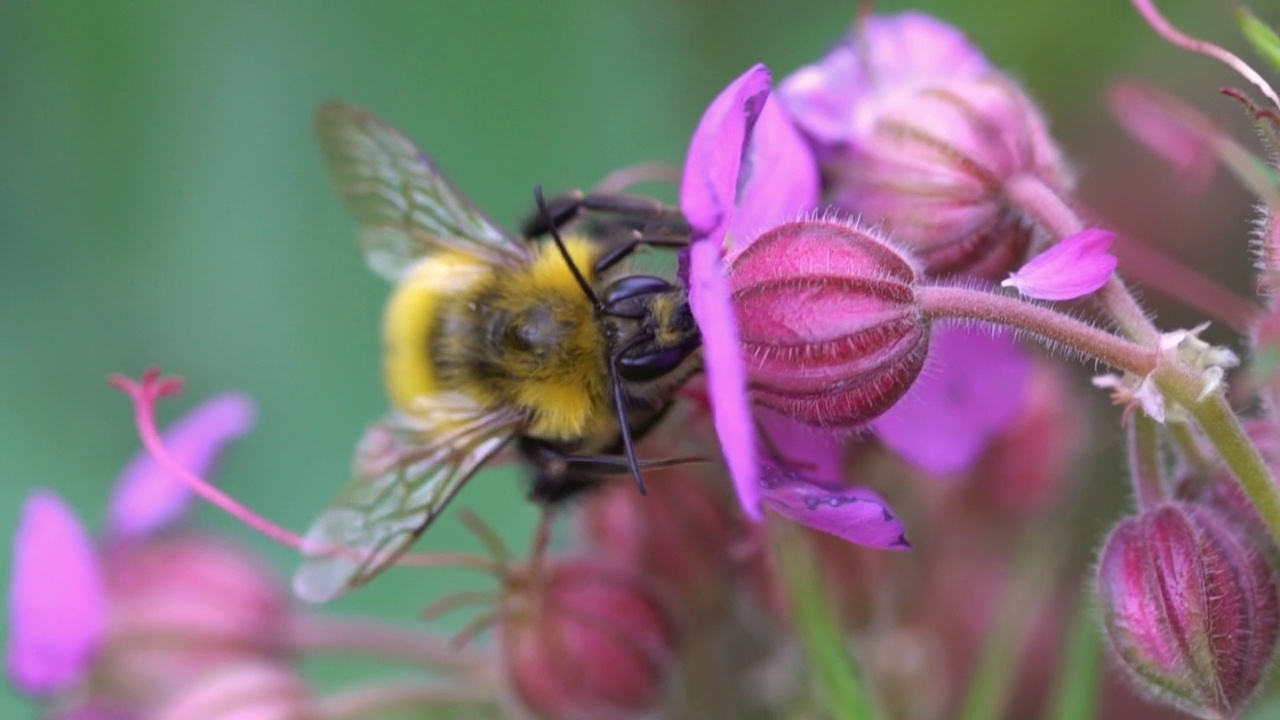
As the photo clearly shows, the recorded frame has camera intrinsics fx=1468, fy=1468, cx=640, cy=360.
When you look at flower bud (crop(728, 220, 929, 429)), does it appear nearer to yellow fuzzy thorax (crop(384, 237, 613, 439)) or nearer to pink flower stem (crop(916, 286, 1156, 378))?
pink flower stem (crop(916, 286, 1156, 378))

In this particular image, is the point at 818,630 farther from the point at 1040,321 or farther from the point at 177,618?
the point at 177,618

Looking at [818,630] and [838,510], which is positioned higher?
[838,510]

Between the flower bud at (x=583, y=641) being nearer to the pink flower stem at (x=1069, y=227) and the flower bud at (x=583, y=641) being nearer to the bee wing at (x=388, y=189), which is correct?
the bee wing at (x=388, y=189)

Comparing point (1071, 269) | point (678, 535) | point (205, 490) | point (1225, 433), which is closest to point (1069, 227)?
point (1071, 269)

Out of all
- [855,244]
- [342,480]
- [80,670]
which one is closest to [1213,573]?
[855,244]

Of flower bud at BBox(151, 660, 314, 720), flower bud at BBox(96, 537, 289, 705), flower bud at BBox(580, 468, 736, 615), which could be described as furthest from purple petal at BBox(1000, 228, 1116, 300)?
flower bud at BBox(96, 537, 289, 705)

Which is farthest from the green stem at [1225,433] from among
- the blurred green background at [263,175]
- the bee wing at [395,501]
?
the blurred green background at [263,175]
